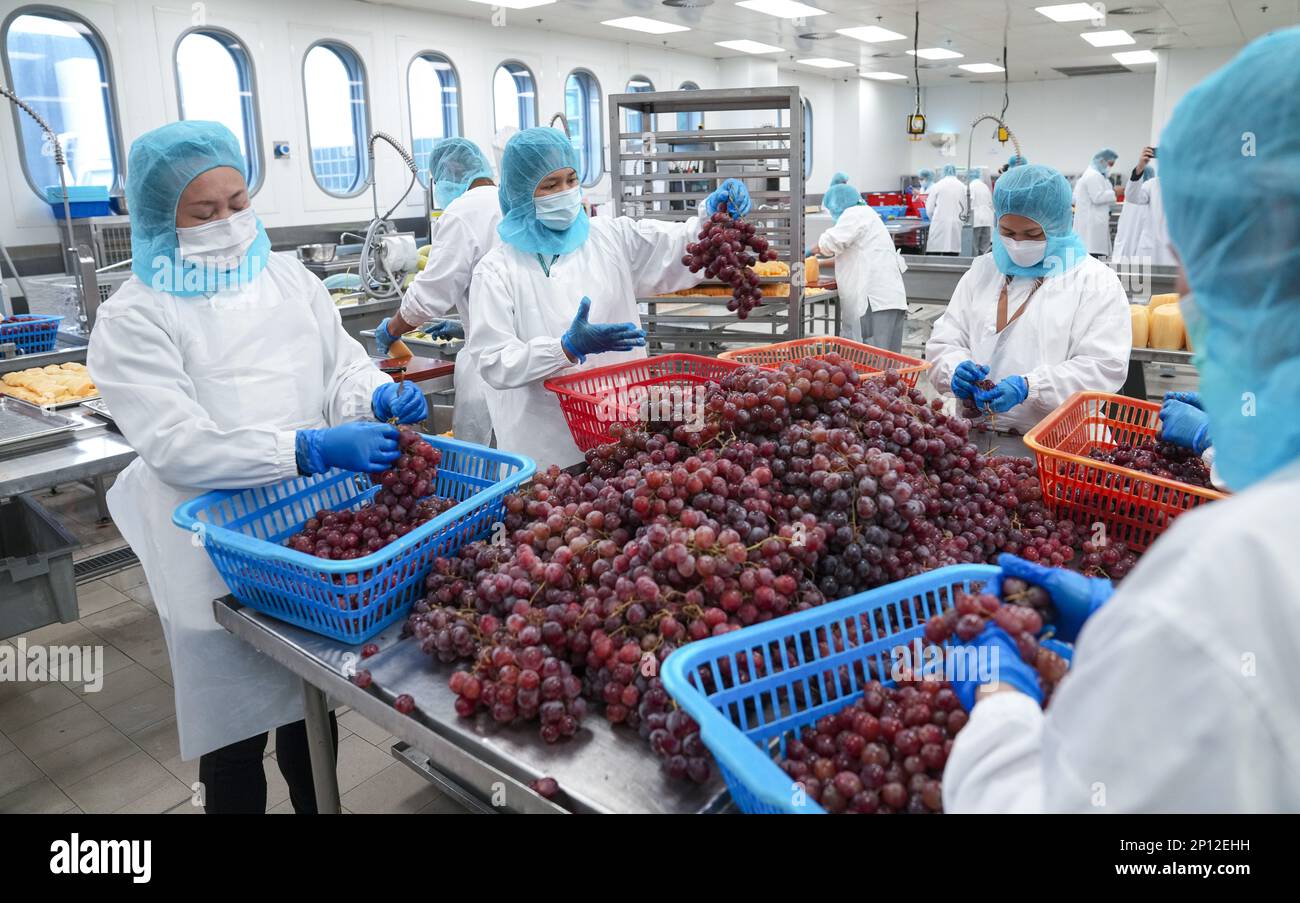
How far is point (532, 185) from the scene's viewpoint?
271 centimetres

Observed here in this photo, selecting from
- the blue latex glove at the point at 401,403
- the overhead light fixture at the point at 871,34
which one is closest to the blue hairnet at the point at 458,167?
the blue latex glove at the point at 401,403

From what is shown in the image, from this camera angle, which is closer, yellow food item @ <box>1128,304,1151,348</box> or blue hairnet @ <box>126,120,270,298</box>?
blue hairnet @ <box>126,120,270,298</box>

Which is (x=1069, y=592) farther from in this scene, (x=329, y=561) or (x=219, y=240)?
(x=219, y=240)

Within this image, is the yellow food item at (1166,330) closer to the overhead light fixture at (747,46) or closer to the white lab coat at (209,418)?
the white lab coat at (209,418)

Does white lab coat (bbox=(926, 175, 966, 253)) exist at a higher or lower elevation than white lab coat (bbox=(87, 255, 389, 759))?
higher

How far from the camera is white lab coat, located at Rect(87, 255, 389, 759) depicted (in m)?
1.74

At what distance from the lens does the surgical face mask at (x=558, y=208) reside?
2.70 m

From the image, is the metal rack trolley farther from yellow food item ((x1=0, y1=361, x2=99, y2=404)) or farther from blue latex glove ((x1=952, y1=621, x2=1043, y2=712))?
blue latex glove ((x1=952, y1=621, x2=1043, y2=712))

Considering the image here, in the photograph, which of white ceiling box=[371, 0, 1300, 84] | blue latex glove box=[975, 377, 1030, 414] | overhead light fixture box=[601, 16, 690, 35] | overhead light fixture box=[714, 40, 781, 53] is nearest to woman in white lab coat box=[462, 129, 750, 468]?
blue latex glove box=[975, 377, 1030, 414]

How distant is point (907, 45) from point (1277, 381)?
14.1 meters

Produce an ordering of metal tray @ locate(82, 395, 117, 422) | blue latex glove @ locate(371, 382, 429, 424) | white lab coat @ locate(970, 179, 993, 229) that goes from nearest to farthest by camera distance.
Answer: blue latex glove @ locate(371, 382, 429, 424)
metal tray @ locate(82, 395, 117, 422)
white lab coat @ locate(970, 179, 993, 229)

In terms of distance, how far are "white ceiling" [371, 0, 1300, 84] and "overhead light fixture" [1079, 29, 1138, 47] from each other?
0.14 metres

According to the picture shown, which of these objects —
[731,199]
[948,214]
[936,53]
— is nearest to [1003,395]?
[731,199]
